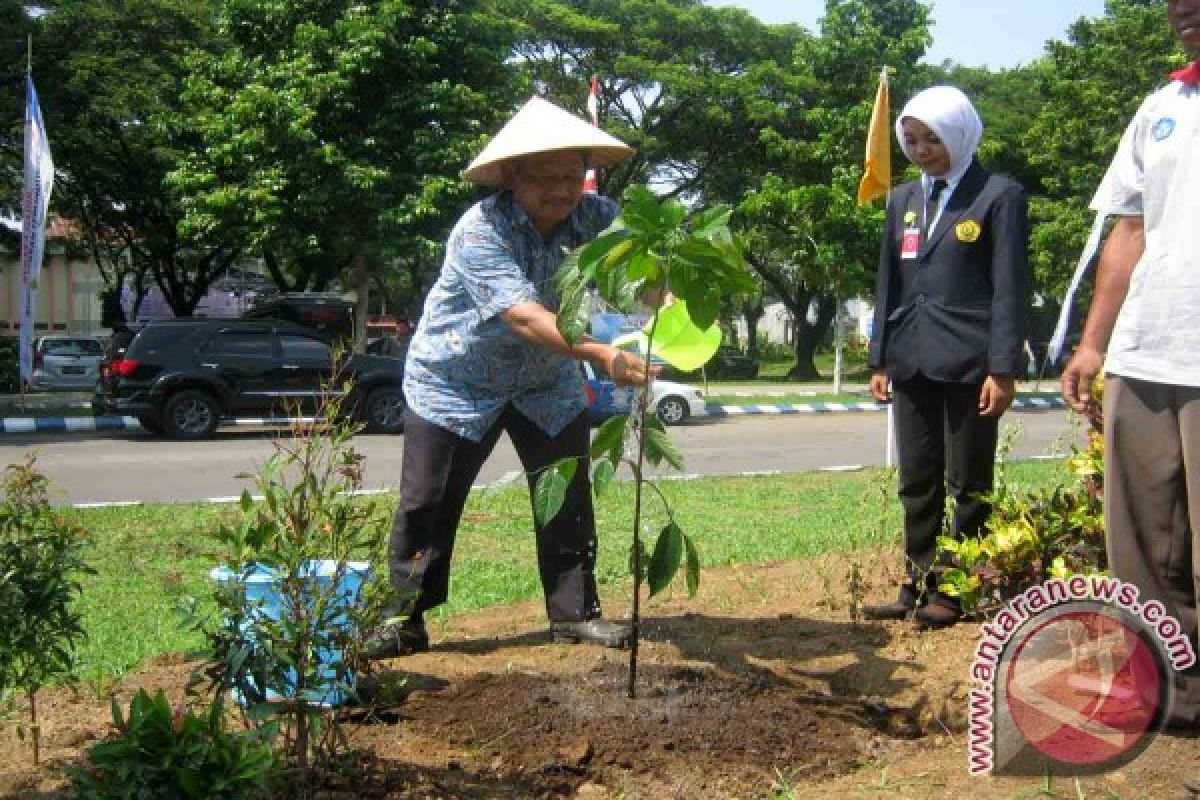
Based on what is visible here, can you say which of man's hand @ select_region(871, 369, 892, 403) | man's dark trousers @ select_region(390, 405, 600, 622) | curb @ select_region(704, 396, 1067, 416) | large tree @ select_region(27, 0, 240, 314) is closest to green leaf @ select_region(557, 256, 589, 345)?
man's dark trousers @ select_region(390, 405, 600, 622)

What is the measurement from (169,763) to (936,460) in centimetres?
280

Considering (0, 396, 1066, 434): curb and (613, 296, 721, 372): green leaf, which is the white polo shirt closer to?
(613, 296, 721, 372): green leaf

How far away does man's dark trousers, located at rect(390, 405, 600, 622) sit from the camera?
13.3ft

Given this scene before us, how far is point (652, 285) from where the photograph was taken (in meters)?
3.07

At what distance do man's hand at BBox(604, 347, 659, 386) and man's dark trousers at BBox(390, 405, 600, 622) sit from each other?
2.53 ft

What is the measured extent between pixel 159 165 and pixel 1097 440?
23397 millimetres

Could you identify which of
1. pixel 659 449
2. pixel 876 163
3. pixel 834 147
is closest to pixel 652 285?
pixel 659 449

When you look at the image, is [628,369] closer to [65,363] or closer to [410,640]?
[410,640]

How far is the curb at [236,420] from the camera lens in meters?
16.5

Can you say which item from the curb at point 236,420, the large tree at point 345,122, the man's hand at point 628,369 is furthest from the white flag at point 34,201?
the man's hand at point 628,369

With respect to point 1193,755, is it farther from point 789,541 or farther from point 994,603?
point 789,541

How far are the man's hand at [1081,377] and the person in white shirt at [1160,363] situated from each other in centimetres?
7

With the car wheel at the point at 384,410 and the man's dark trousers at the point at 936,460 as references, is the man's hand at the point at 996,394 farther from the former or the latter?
the car wheel at the point at 384,410

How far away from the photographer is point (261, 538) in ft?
8.61
